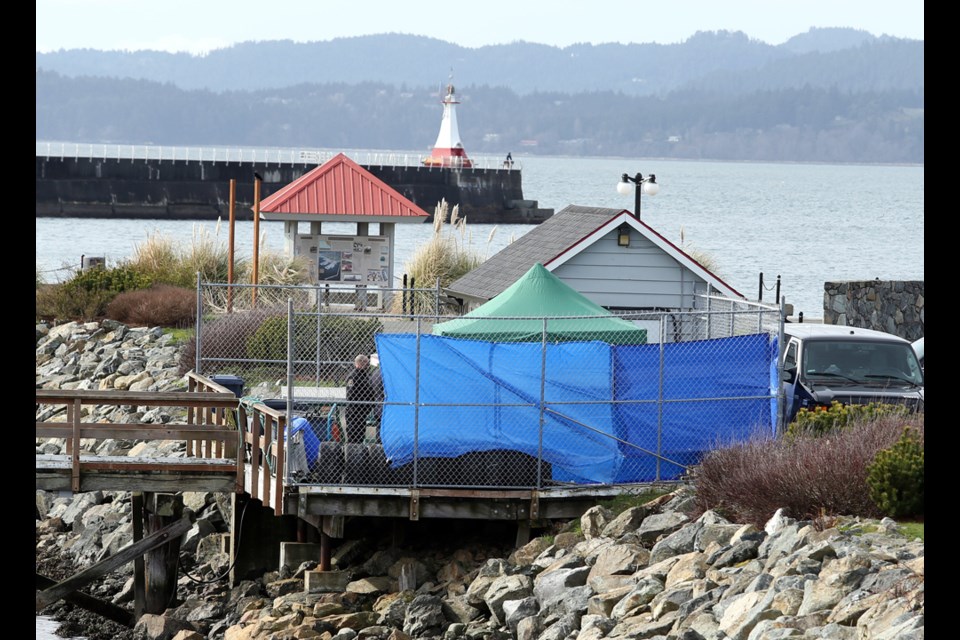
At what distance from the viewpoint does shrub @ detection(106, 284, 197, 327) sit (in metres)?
28.2

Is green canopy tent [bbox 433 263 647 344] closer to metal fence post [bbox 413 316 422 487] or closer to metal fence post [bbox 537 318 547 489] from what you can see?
metal fence post [bbox 537 318 547 489]

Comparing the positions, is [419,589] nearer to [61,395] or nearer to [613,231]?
[61,395]

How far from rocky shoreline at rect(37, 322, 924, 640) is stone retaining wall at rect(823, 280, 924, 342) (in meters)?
13.0

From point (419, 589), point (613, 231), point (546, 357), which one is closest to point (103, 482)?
point (419, 589)

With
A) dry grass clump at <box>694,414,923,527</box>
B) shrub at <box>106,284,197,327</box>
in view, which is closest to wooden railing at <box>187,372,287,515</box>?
dry grass clump at <box>694,414,923,527</box>

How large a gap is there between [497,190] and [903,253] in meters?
25.7

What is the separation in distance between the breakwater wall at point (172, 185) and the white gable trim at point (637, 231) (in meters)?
65.6

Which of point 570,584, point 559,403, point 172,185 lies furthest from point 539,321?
point 172,185

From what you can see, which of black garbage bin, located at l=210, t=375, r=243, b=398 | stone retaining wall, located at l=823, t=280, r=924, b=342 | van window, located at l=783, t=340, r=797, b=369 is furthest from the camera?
stone retaining wall, located at l=823, t=280, r=924, b=342

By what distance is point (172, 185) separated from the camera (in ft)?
282

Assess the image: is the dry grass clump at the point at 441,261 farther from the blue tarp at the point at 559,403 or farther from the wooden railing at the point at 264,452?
the blue tarp at the point at 559,403

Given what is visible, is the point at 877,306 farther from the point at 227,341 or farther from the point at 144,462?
the point at 144,462

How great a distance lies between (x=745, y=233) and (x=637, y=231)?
69.8 m
